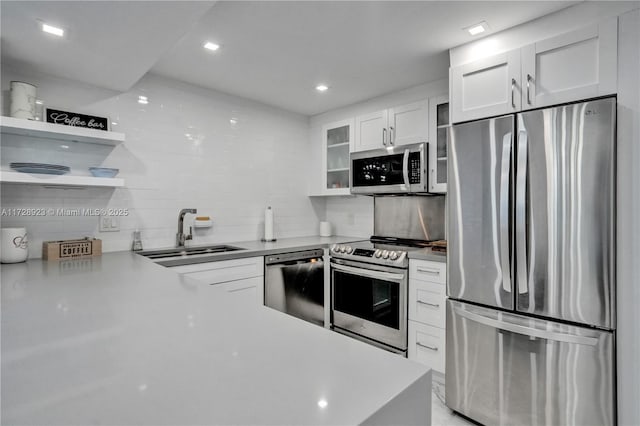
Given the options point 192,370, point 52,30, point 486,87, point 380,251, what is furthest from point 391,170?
point 192,370

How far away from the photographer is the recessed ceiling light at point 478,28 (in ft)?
6.40

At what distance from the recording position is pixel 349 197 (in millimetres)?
3832

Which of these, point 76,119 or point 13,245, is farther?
point 76,119

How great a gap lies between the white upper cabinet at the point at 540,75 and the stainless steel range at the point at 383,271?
1.16m

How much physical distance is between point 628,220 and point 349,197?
2.54 m

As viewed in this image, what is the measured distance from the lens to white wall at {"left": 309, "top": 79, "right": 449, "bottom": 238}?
3.23 metres

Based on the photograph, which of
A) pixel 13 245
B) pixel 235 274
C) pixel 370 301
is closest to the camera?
pixel 13 245

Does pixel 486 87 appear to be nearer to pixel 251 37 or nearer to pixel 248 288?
pixel 251 37

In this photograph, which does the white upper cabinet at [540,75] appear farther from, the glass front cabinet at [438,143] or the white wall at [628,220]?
the glass front cabinet at [438,143]

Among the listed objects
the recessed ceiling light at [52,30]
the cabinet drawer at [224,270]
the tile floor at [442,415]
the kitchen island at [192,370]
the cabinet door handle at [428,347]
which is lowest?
the tile floor at [442,415]

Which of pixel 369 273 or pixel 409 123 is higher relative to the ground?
pixel 409 123

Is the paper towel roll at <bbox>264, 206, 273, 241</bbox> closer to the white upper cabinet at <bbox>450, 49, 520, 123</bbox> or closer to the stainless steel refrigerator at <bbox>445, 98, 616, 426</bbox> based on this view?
the stainless steel refrigerator at <bbox>445, 98, 616, 426</bbox>

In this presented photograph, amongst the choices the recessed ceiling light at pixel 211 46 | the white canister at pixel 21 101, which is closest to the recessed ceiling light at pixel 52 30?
the white canister at pixel 21 101

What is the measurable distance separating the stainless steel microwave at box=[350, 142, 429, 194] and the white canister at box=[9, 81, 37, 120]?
96.7 inches
